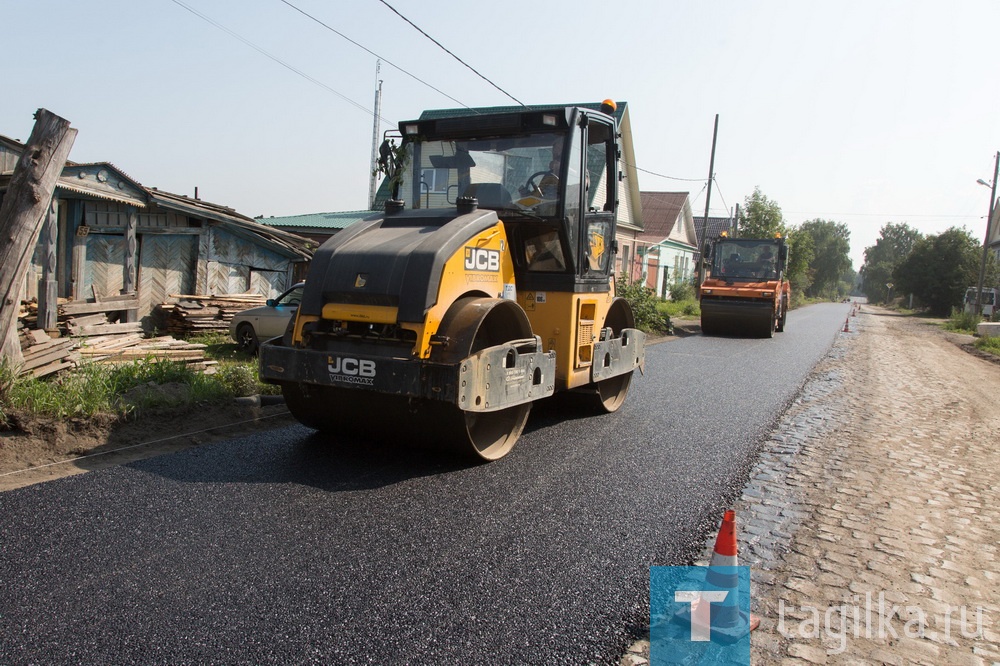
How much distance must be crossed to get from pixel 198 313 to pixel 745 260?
1366 cm

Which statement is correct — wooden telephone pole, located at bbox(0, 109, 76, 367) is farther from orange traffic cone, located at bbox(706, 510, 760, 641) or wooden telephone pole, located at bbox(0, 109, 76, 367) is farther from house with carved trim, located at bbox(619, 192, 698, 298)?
house with carved trim, located at bbox(619, 192, 698, 298)

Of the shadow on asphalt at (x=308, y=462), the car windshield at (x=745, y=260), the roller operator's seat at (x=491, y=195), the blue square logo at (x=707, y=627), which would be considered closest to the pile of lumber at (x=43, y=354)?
the shadow on asphalt at (x=308, y=462)

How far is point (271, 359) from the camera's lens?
5.23 m

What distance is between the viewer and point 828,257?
10375cm

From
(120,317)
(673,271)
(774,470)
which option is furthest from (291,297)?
(673,271)

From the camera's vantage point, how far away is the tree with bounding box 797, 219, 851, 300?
100500 mm

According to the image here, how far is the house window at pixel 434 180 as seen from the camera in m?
6.55

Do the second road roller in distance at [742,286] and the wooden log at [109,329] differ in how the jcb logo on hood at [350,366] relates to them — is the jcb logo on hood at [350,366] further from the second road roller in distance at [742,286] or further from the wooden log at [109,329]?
the second road roller in distance at [742,286]

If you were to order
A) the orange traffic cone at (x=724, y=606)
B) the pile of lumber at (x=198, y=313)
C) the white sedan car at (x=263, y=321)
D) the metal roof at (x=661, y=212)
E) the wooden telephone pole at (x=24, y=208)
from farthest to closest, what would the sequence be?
1. the metal roof at (x=661, y=212)
2. the pile of lumber at (x=198, y=313)
3. the white sedan car at (x=263, y=321)
4. the wooden telephone pole at (x=24, y=208)
5. the orange traffic cone at (x=724, y=606)

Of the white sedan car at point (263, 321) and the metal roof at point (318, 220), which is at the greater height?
the metal roof at point (318, 220)

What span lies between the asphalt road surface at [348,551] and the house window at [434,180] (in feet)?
7.72

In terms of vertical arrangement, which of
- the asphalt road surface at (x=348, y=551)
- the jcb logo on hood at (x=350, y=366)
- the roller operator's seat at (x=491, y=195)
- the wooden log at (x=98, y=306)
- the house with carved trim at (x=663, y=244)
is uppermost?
the house with carved trim at (x=663, y=244)

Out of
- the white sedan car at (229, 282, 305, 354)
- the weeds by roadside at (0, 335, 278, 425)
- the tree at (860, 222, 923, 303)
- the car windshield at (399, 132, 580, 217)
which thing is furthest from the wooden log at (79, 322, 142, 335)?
the tree at (860, 222, 923, 303)

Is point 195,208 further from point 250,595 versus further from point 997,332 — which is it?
point 997,332
